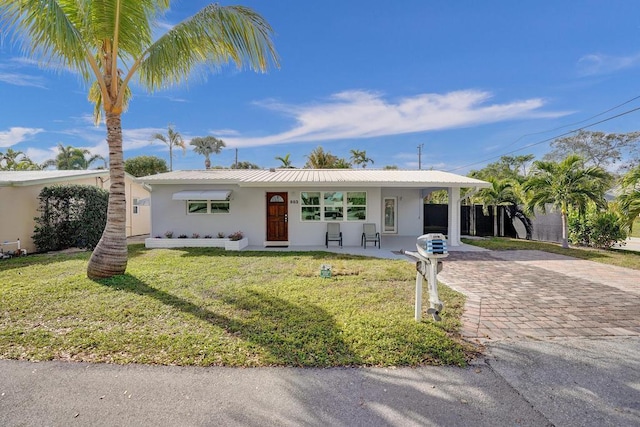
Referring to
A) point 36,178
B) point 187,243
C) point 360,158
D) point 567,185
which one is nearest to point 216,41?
point 187,243

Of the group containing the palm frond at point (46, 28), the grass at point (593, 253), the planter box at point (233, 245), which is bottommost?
the grass at point (593, 253)

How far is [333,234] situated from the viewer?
1241 cm

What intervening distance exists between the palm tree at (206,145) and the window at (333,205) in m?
26.1

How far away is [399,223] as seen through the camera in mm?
16469

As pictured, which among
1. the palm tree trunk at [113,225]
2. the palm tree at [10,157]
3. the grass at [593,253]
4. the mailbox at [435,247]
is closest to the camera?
→ the mailbox at [435,247]

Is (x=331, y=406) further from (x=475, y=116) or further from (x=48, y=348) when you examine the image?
(x=475, y=116)

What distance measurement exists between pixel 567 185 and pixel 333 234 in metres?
9.29

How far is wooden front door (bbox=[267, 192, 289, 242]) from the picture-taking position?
1293cm

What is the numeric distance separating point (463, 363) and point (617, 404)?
1213 millimetres

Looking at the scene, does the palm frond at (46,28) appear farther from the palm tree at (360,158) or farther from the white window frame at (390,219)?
the palm tree at (360,158)

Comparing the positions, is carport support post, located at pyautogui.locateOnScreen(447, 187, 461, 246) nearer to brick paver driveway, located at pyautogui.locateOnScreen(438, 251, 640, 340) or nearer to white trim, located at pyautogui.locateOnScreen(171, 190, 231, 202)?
brick paver driveway, located at pyautogui.locateOnScreen(438, 251, 640, 340)

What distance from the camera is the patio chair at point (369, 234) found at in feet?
39.7

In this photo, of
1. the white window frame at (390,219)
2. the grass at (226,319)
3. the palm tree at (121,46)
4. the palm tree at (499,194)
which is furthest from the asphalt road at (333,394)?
the palm tree at (499,194)

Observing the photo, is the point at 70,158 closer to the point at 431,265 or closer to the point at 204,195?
the point at 204,195
